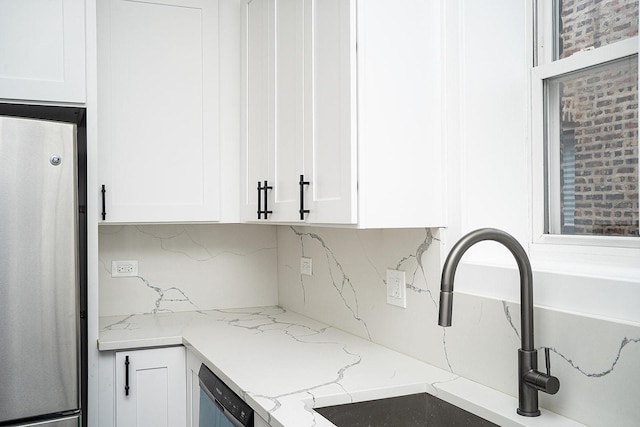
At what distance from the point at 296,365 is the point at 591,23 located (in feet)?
4.13

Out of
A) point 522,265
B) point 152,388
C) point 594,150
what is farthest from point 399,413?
point 152,388

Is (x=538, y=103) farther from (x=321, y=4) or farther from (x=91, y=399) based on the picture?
(x=91, y=399)

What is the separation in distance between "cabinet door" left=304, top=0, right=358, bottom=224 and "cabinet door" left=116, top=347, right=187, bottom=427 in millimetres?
891

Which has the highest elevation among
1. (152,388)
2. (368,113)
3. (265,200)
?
(368,113)

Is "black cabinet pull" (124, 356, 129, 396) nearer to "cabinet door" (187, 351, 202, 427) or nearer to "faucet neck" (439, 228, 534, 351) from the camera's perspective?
"cabinet door" (187, 351, 202, 427)

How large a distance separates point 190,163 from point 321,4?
1.02 meters

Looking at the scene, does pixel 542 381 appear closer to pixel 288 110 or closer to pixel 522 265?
pixel 522 265

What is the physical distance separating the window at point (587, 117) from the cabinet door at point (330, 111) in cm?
53

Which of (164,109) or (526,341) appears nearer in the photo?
(526,341)

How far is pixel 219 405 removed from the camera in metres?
1.83

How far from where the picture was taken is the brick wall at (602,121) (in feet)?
4.68

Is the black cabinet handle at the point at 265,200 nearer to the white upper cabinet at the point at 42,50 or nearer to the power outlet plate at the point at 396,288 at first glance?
the power outlet plate at the point at 396,288

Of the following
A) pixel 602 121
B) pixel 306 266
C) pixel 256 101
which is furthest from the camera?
pixel 306 266

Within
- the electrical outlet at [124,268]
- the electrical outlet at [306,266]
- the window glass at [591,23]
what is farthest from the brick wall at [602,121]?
the electrical outlet at [124,268]
